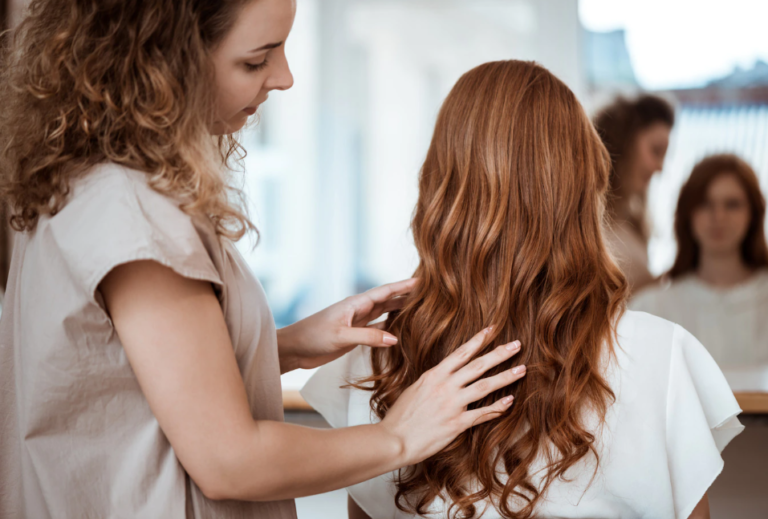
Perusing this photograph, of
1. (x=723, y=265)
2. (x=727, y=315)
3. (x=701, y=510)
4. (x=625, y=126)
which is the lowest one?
(x=727, y=315)

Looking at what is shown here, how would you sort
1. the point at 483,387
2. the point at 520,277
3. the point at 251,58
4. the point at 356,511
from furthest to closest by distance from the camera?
the point at 356,511 → the point at 520,277 → the point at 483,387 → the point at 251,58

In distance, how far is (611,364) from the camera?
37.7 inches

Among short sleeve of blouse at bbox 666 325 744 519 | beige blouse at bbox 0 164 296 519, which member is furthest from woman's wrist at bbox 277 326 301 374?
short sleeve of blouse at bbox 666 325 744 519

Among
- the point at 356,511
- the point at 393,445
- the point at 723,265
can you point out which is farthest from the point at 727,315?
the point at 393,445

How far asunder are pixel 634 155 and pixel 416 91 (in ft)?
3.61

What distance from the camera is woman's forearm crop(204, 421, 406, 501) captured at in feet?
2.28

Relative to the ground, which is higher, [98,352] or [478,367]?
[98,352]

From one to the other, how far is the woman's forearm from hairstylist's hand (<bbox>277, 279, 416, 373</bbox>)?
232mm

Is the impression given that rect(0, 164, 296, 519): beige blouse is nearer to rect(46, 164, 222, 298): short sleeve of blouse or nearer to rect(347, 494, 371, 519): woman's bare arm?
rect(46, 164, 222, 298): short sleeve of blouse

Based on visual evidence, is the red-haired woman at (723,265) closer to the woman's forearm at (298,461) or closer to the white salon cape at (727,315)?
the white salon cape at (727,315)

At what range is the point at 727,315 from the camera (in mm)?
2854

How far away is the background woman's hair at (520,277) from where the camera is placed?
3.12 ft

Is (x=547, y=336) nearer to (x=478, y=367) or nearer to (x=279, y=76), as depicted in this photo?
(x=478, y=367)

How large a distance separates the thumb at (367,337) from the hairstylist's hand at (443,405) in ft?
0.26
